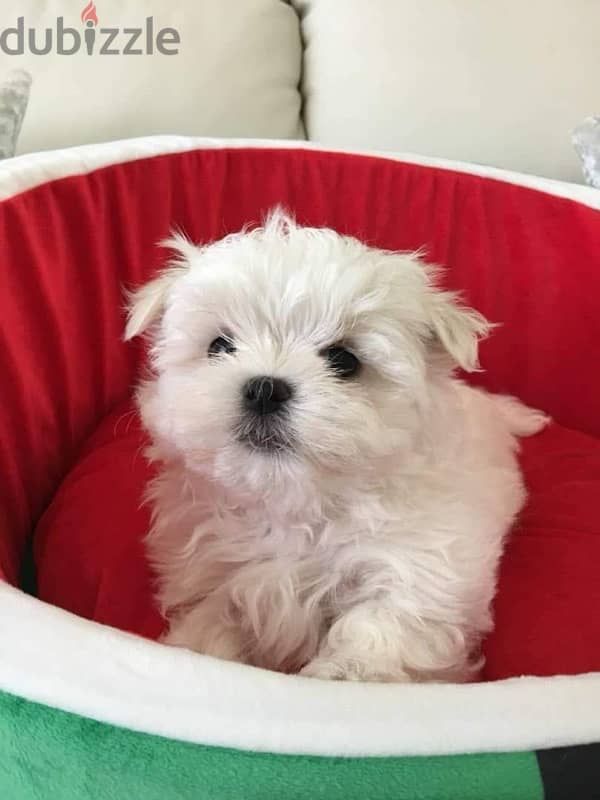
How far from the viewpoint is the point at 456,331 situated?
1375 millimetres

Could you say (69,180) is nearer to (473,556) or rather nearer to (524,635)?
(473,556)

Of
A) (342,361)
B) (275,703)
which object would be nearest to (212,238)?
Answer: (342,361)

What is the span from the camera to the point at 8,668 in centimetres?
89

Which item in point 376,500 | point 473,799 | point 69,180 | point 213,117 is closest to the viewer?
point 473,799

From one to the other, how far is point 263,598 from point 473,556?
0.35 metres

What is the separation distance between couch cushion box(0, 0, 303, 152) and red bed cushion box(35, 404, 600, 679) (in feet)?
3.78

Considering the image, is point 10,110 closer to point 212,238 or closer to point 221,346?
point 212,238

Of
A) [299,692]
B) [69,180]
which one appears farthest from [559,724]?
[69,180]

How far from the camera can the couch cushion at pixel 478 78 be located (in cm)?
274

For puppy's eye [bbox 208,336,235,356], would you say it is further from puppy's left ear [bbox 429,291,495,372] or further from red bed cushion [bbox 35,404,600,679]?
red bed cushion [bbox 35,404,600,679]

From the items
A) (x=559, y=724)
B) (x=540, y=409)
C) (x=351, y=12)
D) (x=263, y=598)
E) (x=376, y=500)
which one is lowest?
(x=540, y=409)

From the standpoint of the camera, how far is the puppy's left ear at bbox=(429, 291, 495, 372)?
136cm

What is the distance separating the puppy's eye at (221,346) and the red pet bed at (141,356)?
464mm

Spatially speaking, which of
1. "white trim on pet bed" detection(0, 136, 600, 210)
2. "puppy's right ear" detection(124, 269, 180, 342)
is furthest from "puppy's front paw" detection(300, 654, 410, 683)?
"white trim on pet bed" detection(0, 136, 600, 210)
